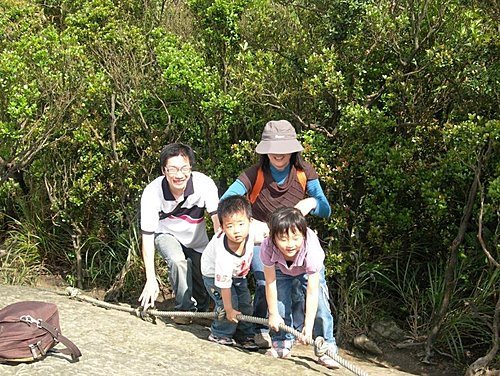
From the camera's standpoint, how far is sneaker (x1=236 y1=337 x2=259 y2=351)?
6141 mm

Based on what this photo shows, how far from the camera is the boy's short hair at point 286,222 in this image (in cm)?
542

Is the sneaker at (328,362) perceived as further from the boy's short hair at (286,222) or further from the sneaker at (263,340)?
the boy's short hair at (286,222)

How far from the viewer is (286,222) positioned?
213 inches

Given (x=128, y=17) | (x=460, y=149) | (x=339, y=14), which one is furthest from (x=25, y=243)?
(x=460, y=149)

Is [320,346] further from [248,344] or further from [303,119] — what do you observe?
[303,119]

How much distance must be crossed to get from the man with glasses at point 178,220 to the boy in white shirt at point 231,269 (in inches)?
15.5

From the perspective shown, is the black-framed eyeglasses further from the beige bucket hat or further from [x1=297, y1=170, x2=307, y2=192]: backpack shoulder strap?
[x1=297, y1=170, x2=307, y2=192]: backpack shoulder strap

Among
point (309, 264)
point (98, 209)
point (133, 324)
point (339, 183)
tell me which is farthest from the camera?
point (98, 209)

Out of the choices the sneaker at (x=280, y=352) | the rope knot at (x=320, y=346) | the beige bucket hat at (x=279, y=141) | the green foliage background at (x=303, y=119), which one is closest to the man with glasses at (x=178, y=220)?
the beige bucket hat at (x=279, y=141)

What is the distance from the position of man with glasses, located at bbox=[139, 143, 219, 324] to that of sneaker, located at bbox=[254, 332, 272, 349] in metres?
0.75

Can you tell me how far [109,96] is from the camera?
27.9 feet

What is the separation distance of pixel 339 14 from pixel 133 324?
3.29 metres

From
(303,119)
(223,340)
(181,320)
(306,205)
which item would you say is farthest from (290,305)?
(303,119)

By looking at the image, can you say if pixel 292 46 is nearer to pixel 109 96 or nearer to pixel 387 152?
pixel 387 152
